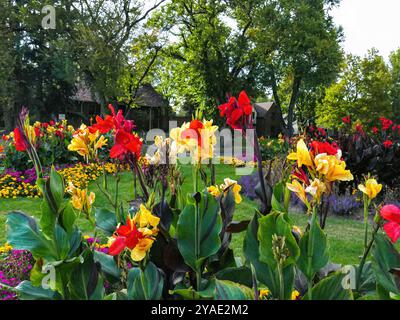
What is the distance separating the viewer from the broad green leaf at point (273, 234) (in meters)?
1.54

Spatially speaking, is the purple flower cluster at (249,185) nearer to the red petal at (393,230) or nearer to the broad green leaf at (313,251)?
the broad green leaf at (313,251)

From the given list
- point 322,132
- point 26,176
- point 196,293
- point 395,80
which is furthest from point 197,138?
point 395,80

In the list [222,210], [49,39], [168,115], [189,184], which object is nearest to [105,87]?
[49,39]

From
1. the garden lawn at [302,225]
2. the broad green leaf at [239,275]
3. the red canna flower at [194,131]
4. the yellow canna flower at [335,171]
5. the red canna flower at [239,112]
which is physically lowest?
the garden lawn at [302,225]

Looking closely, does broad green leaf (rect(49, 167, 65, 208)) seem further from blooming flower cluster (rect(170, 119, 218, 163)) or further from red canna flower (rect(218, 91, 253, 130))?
red canna flower (rect(218, 91, 253, 130))

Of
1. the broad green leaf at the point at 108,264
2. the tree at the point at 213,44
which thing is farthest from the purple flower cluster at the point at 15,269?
the tree at the point at 213,44

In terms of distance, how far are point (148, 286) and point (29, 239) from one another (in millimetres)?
581

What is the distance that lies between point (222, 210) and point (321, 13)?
2993 cm

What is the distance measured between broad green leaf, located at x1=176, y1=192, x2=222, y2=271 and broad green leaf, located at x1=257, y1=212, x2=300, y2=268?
0.74 ft

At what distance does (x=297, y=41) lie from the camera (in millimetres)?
27250

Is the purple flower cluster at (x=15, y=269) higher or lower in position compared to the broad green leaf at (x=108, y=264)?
lower

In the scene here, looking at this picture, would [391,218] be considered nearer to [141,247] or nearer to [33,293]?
[141,247]

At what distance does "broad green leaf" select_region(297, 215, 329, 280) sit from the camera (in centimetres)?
158

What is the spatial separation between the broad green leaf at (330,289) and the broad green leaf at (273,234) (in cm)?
14
